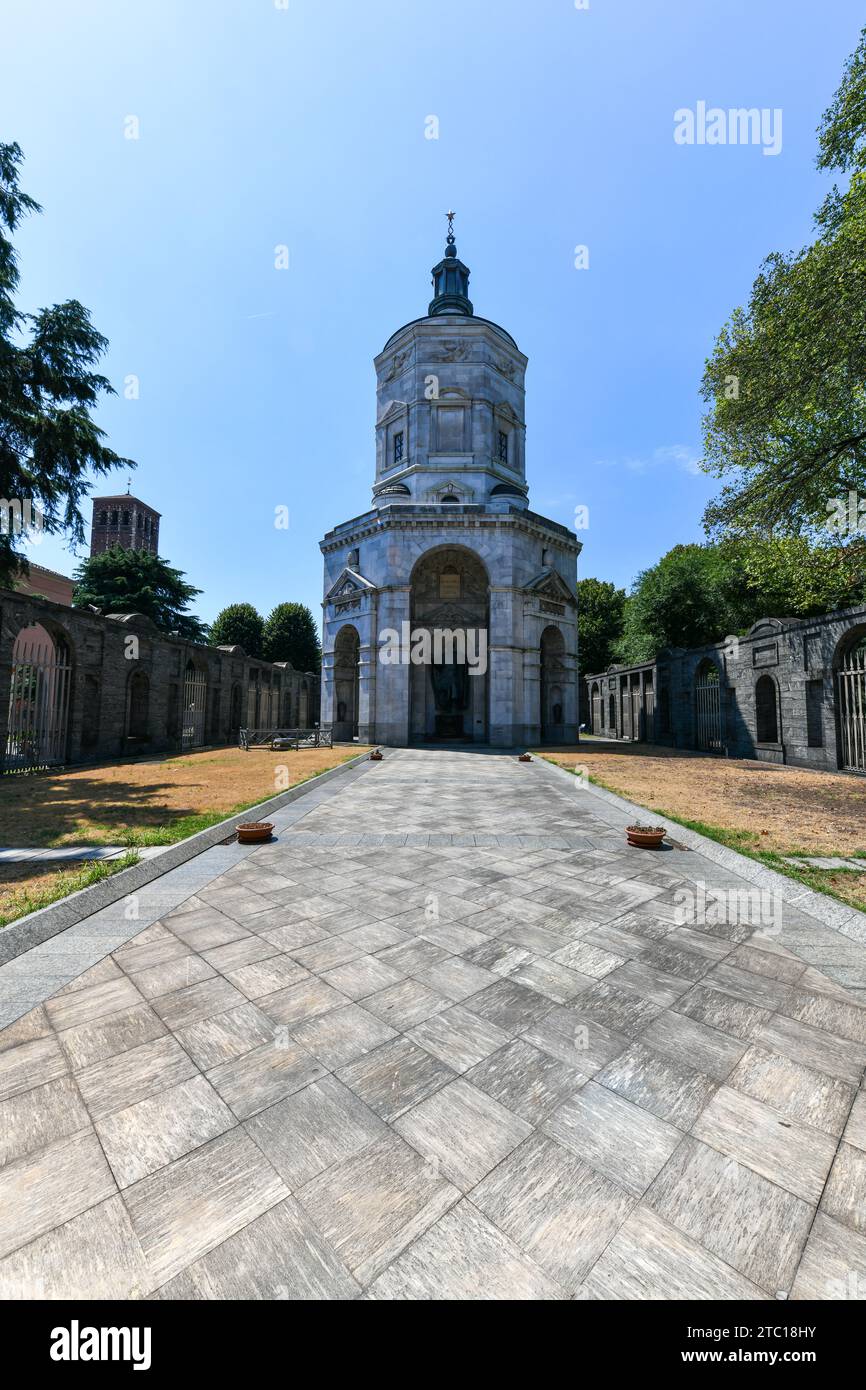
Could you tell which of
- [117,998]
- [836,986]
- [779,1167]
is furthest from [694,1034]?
[117,998]

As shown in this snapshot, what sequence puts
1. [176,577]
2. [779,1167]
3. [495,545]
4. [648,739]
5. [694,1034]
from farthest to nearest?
1. [176,577]
2. [648,739]
3. [495,545]
4. [694,1034]
5. [779,1167]

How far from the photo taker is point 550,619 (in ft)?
88.4

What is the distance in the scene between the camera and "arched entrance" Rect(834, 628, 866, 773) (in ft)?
50.1

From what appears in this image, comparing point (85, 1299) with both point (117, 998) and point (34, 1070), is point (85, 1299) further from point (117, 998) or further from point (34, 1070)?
point (117, 998)

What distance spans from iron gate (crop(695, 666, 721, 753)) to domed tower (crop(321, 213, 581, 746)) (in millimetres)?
6422

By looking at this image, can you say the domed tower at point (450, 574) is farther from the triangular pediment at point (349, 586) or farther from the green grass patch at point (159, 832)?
the green grass patch at point (159, 832)

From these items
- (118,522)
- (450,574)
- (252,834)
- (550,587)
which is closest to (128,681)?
(252,834)

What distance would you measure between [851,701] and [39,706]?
84.9ft

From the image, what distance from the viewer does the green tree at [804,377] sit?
12977mm

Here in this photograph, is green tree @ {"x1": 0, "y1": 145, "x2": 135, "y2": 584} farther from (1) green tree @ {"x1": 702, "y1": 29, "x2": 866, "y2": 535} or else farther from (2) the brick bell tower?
(2) the brick bell tower

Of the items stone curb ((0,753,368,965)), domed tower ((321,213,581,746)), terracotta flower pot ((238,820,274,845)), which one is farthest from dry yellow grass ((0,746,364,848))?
domed tower ((321,213,581,746))

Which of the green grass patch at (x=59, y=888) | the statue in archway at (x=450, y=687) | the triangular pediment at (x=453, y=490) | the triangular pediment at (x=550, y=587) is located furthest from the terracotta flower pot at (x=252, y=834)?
the triangular pediment at (x=453, y=490)

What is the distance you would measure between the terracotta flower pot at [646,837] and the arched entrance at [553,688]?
2138 cm
